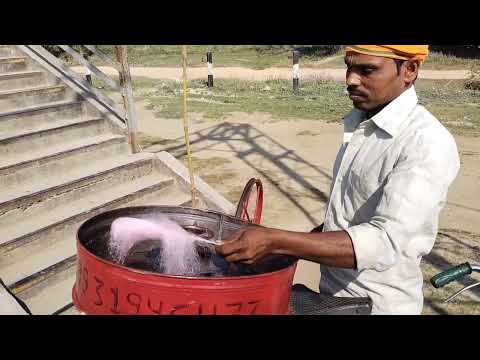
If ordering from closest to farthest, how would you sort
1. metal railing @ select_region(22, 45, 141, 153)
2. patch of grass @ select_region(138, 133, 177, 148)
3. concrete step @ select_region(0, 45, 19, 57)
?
metal railing @ select_region(22, 45, 141, 153)
concrete step @ select_region(0, 45, 19, 57)
patch of grass @ select_region(138, 133, 177, 148)

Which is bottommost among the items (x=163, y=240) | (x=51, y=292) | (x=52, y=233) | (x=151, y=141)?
(x=151, y=141)

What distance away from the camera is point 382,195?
4.74 feet

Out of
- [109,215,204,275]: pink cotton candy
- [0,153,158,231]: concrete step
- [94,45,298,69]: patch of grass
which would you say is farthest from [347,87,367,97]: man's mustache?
[94,45,298,69]: patch of grass

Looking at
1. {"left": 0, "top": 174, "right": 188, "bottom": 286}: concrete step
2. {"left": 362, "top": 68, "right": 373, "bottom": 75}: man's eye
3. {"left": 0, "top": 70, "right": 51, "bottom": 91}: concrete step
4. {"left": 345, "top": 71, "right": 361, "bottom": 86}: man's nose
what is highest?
{"left": 362, "top": 68, "right": 373, "bottom": 75}: man's eye

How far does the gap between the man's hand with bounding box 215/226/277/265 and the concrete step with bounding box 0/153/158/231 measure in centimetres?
290

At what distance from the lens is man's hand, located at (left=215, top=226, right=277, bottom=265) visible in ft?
4.32

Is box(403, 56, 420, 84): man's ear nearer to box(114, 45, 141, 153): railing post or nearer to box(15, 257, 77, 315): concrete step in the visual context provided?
box(15, 257, 77, 315): concrete step

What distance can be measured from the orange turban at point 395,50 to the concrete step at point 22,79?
5.11 meters

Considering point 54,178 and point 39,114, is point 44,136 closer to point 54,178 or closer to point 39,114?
point 39,114

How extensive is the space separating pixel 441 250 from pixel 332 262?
3869 mm

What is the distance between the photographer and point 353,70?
1548mm

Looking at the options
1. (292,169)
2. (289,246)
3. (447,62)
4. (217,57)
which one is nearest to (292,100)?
(292,169)

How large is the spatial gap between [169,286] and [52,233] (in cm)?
291
